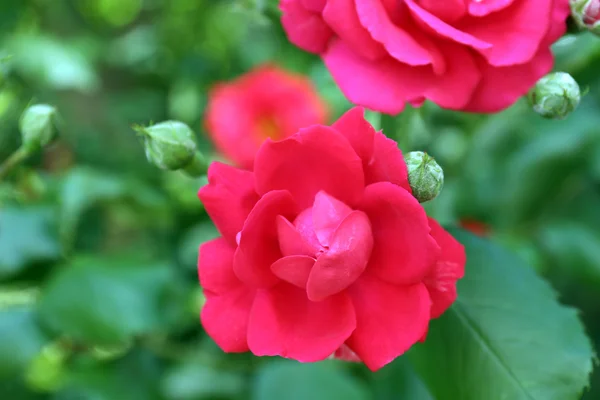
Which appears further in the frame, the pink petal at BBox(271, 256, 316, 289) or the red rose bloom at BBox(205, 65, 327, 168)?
the red rose bloom at BBox(205, 65, 327, 168)

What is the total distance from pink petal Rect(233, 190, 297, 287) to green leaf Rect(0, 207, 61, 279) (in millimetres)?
593

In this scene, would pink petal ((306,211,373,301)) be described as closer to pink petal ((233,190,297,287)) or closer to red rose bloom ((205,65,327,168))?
pink petal ((233,190,297,287))

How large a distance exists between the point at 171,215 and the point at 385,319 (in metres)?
0.74

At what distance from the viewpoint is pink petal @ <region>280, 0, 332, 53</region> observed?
20.2 inches

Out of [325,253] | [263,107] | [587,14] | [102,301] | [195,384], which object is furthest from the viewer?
[263,107]

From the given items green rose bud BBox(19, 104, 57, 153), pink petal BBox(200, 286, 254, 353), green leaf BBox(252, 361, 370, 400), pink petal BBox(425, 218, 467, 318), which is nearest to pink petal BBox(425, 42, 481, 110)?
pink petal BBox(425, 218, 467, 318)

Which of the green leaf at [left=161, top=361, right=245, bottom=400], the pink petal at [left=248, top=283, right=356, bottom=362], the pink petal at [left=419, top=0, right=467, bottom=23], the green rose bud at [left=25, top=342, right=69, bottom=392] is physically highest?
the pink petal at [left=419, top=0, right=467, bottom=23]

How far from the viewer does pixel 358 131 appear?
0.44 meters

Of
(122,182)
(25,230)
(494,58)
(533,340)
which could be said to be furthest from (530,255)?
(25,230)

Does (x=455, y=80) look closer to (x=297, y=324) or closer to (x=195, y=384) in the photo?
(x=297, y=324)

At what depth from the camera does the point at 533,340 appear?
0.54 meters

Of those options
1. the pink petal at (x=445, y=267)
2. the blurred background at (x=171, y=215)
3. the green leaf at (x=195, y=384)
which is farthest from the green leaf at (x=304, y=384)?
the pink petal at (x=445, y=267)

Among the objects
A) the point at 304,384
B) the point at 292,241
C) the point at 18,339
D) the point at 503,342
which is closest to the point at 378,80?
the point at 292,241

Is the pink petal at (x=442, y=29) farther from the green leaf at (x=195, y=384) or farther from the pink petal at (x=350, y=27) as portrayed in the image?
the green leaf at (x=195, y=384)
